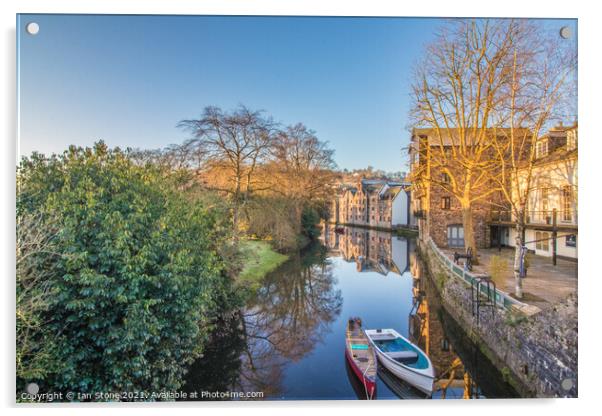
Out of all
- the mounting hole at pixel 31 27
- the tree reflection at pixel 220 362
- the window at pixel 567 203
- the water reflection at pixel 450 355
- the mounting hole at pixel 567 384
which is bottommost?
the tree reflection at pixel 220 362

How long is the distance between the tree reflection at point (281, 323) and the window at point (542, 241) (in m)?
2.85

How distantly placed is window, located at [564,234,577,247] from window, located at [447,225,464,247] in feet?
5.20

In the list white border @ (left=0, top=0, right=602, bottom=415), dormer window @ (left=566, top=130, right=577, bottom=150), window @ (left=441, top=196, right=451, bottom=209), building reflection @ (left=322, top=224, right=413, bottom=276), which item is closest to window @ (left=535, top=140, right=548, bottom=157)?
dormer window @ (left=566, top=130, right=577, bottom=150)

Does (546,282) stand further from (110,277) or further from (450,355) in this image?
A: (110,277)

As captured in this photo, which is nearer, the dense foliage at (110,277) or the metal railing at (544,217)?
the dense foliage at (110,277)

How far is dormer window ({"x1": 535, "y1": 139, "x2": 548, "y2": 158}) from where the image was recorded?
12.6 ft

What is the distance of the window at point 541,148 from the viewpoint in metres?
3.86

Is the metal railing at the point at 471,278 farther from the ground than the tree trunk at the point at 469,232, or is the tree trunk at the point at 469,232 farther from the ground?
the tree trunk at the point at 469,232

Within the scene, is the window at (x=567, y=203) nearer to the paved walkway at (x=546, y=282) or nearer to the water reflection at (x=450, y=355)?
the paved walkway at (x=546, y=282)

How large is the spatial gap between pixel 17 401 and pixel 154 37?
398 centimetres

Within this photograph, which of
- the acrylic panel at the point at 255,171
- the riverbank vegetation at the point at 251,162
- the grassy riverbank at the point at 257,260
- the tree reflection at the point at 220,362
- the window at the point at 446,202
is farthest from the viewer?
the grassy riverbank at the point at 257,260

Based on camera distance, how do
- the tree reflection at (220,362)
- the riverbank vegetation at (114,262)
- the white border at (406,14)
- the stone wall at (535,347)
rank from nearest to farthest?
the riverbank vegetation at (114,262) → the white border at (406,14) → the stone wall at (535,347) → the tree reflection at (220,362)

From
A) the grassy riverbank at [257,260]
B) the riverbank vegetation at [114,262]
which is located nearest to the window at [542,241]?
the riverbank vegetation at [114,262]

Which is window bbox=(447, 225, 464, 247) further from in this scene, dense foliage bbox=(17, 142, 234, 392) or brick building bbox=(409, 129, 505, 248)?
dense foliage bbox=(17, 142, 234, 392)
